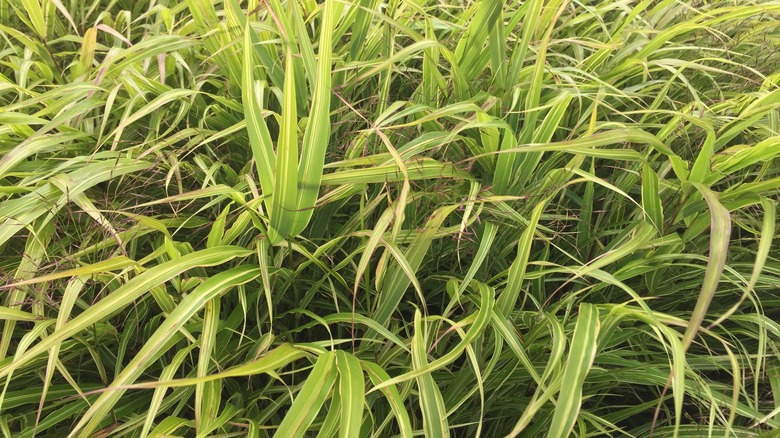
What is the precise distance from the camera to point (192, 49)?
992 mm

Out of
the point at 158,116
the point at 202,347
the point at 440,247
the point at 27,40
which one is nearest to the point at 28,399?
the point at 202,347

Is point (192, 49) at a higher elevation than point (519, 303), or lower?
higher

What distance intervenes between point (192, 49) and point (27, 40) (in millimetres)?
296

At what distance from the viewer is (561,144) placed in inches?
22.0

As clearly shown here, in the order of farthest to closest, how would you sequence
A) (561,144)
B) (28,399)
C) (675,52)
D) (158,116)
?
(675,52), (158,116), (28,399), (561,144)

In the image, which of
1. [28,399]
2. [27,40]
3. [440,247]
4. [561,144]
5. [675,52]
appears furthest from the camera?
[675,52]

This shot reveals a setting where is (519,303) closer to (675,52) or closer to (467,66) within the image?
(467,66)

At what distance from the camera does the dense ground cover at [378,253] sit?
0.58 m

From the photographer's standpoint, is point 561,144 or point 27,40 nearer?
point 561,144

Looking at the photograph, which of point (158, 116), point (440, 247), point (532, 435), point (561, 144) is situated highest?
point (561, 144)

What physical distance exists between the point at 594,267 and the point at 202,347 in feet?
1.44

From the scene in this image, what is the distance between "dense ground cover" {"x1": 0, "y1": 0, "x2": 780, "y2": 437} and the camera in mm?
579

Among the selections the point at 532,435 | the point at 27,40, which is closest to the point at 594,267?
the point at 532,435

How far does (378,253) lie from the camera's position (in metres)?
0.74
